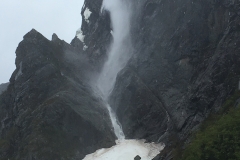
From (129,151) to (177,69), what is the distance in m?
17.8

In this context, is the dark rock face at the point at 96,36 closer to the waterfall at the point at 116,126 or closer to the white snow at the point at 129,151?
the waterfall at the point at 116,126

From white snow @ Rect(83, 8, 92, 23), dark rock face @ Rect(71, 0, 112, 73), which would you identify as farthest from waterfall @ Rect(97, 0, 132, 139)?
white snow @ Rect(83, 8, 92, 23)

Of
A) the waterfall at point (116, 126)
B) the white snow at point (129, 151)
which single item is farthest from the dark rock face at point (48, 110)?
the white snow at point (129, 151)

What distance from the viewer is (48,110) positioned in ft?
192

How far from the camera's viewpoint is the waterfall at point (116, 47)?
75500 millimetres

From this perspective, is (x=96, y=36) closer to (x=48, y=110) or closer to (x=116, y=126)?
(x=116, y=126)

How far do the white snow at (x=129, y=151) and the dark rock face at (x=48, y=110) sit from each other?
2.26 m

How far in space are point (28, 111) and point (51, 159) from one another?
13.7 metres

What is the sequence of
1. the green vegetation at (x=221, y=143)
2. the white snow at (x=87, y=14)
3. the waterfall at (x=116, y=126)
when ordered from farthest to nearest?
1. the white snow at (x=87, y=14)
2. the waterfall at (x=116, y=126)
3. the green vegetation at (x=221, y=143)

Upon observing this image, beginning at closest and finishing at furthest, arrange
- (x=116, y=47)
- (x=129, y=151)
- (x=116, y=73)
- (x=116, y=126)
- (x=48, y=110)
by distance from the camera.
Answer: (x=129, y=151) < (x=48, y=110) < (x=116, y=126) < (x=116, y=73) < (x=116, y=47)

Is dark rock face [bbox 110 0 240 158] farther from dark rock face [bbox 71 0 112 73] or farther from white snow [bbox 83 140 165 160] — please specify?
dark rock face [bbox 71 0 112 73]

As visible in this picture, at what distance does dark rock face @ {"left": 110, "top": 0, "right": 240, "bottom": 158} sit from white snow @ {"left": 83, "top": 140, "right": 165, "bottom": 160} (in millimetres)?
2120

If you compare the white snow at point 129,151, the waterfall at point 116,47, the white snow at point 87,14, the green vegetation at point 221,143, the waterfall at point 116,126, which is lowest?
the green vegetation at point 221,143

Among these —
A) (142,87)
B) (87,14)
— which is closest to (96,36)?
(87,14)
